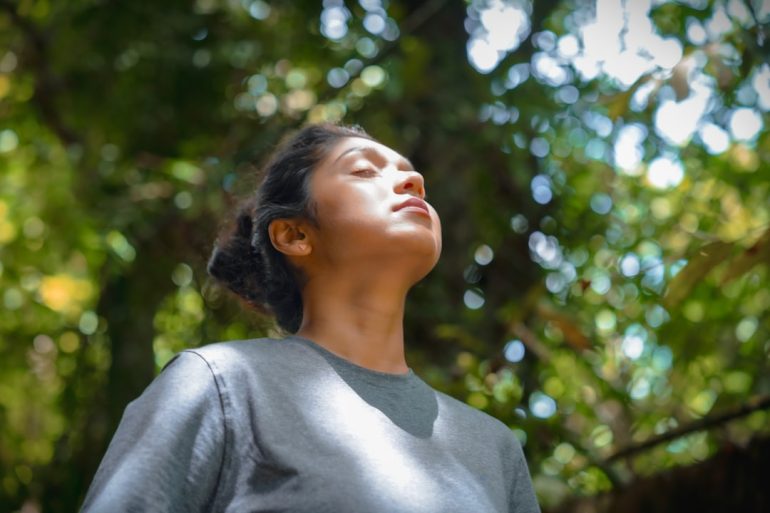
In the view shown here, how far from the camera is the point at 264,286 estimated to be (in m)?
1.86

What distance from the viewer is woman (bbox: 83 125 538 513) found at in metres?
1.34

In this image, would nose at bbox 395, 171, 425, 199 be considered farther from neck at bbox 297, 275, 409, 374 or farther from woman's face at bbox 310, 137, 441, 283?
neck at bbox 297, 275, 409, 374

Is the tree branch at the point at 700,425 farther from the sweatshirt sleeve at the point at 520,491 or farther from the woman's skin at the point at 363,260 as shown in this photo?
the woman's skin at the point at 363,260

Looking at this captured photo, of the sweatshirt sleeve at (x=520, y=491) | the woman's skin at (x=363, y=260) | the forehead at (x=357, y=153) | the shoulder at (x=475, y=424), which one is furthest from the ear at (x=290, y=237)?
the sweatshirt sleeve at (x=520, y=491)

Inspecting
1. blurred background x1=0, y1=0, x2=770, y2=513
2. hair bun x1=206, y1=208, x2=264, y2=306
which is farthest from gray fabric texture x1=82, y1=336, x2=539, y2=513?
blurred background x1=0, y1=0, x2=770, y2=513

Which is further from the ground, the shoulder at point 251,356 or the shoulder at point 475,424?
the shoulder at point 251,356

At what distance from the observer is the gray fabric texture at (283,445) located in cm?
132

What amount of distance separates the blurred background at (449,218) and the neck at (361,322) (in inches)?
40.2

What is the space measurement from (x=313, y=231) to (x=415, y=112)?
2.05 metres

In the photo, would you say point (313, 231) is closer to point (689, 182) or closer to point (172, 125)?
point (172, 125)

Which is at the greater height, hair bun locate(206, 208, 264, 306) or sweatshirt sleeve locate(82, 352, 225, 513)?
sweatshirt sleeve locate(82, 352, 225, 513)

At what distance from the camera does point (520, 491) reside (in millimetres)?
1702

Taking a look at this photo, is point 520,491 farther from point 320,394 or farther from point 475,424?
point 320,394

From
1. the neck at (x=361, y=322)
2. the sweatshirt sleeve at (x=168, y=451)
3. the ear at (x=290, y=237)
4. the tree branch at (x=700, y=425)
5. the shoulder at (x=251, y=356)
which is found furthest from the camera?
the tree branch at (x=700, y=425)
